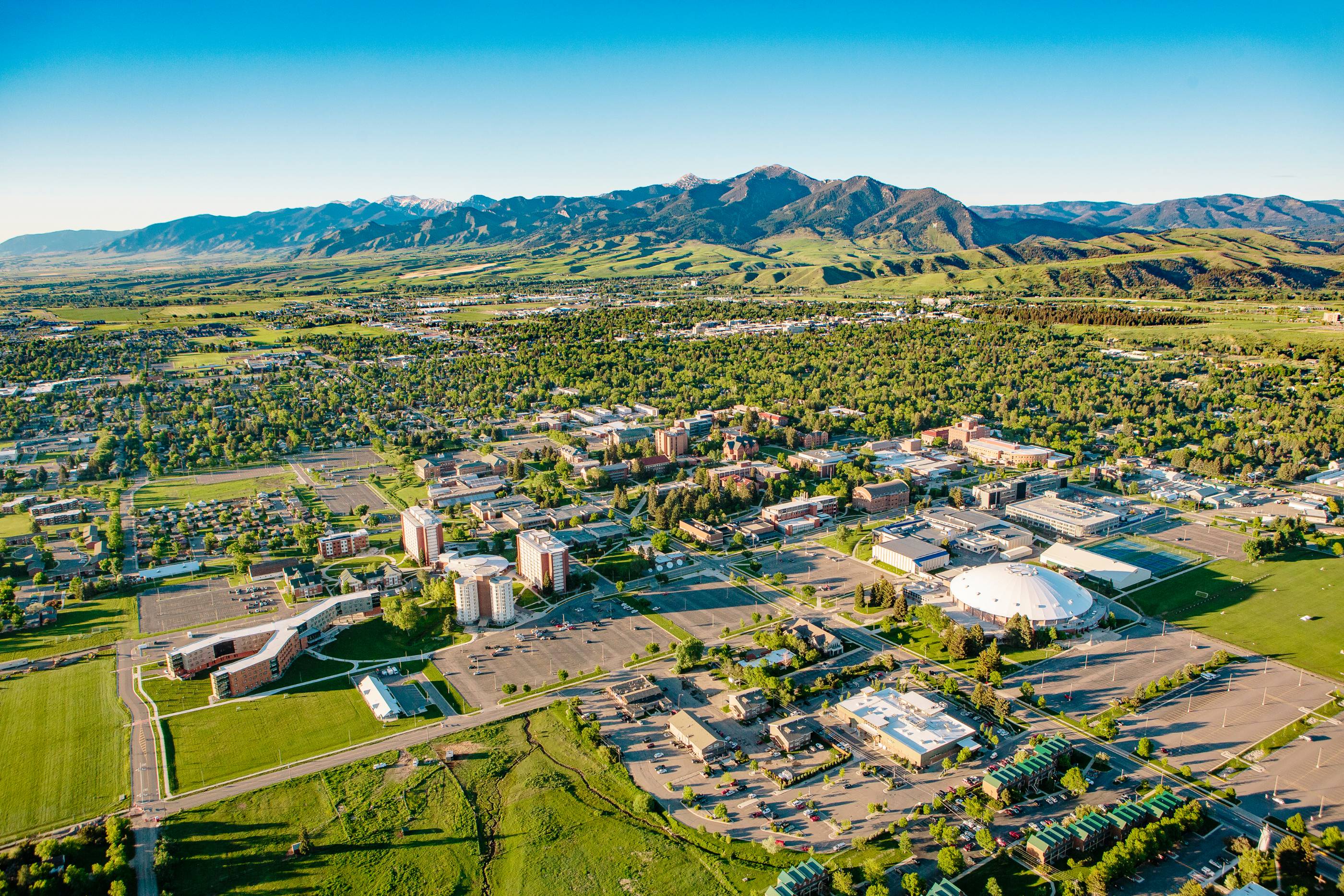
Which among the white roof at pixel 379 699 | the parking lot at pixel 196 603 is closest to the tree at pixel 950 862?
the white roof at pixel 379 699

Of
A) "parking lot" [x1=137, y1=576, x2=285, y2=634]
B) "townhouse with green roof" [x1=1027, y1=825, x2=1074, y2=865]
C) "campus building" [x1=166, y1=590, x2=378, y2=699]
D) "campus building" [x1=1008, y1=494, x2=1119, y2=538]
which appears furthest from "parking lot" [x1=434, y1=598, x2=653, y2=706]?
"campus building" [x1=1008, y1=494, x2=1119, y2=538]

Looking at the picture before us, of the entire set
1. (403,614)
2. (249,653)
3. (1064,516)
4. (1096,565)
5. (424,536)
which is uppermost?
(424,536)

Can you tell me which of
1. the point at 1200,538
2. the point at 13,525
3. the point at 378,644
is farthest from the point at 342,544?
the point at 1200,538

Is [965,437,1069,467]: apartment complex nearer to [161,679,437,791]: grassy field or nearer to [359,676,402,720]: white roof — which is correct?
[161,679,437,791]: grassy field

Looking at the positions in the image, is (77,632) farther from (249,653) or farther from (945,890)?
(945,890)

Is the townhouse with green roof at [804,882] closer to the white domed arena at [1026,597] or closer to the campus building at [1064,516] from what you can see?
the white domed arena at [1026,597]

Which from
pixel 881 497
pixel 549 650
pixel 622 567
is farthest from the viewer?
pixel 881 497

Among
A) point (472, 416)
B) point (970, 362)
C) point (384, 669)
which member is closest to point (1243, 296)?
point (970, 362)
